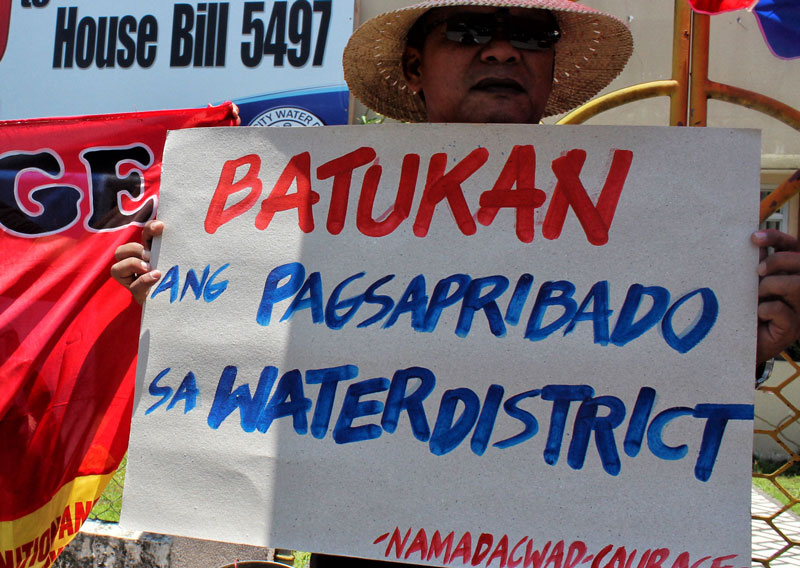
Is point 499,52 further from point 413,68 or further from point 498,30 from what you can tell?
point 413,68

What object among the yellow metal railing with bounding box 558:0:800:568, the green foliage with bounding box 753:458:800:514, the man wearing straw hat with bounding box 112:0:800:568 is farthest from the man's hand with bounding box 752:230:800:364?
the green foliage with bounding box 753:458:800:514

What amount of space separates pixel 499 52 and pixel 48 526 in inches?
→ 64.0

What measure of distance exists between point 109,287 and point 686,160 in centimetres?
143

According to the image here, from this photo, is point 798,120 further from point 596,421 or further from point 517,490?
point 517,490

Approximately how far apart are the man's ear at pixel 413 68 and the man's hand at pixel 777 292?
839 millimetres

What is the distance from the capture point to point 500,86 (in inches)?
59.5

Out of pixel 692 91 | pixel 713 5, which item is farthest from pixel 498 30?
pixel 713 5

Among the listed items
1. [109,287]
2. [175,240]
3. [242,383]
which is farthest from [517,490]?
[109,287]

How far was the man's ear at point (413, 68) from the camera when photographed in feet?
5.60

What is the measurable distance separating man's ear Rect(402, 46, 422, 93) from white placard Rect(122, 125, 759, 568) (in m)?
0.36

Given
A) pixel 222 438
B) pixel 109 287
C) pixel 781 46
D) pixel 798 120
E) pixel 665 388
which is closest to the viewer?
pixel 665 388

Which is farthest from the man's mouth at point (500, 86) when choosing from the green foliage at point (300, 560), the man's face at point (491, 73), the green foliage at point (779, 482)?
the green foliage at point (779, 482)

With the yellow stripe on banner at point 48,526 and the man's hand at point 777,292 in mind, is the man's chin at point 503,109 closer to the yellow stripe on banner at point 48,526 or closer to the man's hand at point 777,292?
the man's hand at point 777,292

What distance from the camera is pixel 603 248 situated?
1.32m
